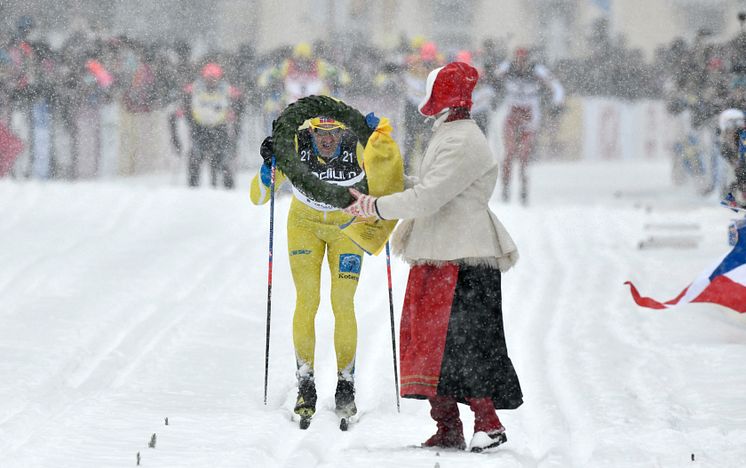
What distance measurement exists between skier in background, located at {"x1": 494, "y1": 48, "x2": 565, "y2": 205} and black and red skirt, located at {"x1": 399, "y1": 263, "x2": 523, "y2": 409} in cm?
1155

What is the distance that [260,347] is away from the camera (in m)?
9.52

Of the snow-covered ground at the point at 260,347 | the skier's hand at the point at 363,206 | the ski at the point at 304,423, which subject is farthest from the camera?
the ski at the point at 304,423

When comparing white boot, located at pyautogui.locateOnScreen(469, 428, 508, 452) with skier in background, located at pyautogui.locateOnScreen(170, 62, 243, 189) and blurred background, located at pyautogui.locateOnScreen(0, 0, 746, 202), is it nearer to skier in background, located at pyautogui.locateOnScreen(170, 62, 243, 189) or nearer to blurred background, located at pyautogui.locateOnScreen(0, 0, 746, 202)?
blurred background, located at pyautogui.locateOnScreen(0, 0, 746, 202)

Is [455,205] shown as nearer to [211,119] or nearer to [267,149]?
[267,149]

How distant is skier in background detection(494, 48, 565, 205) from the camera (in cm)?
1792

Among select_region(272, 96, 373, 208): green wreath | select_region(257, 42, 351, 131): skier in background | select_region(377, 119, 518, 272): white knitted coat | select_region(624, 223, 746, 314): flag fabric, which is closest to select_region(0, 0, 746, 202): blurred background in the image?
select_region(257, 42, 351, 131): skier in background

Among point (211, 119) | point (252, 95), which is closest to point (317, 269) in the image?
point (211, 119)

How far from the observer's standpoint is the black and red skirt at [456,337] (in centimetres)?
648

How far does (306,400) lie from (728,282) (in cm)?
370

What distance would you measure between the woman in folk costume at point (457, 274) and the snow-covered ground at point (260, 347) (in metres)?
0.30

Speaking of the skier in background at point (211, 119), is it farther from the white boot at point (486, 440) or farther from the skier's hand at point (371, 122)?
the white boot at point (486, 440)

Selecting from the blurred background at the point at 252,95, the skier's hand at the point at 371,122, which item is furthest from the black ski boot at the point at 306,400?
the blurred background at the point at 252,95

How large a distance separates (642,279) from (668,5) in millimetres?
40707

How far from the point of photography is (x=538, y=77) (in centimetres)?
1792
